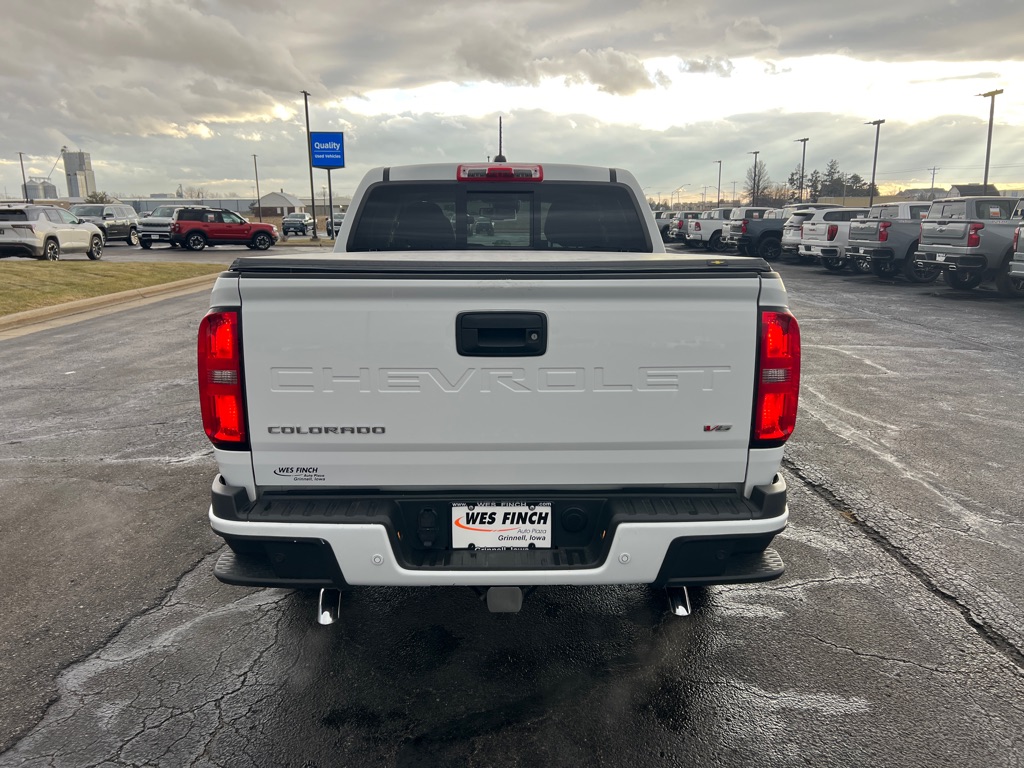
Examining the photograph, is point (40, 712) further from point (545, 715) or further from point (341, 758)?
point (545, 715)

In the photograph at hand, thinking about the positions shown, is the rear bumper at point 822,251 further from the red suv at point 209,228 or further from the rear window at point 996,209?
the red suv at point 209,228

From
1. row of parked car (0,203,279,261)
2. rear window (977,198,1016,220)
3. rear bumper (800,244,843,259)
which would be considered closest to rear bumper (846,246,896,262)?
rear bumper (800,244,843,259)

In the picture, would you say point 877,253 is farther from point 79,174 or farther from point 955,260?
point 79,174

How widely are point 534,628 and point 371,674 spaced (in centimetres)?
79

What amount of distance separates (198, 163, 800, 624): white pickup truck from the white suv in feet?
77.1

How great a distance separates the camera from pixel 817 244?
21219 mm

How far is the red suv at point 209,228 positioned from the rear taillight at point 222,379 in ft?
105

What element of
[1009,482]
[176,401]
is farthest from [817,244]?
[176,401]

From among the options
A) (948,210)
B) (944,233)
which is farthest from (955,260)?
(948,210)

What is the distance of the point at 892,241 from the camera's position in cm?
1858

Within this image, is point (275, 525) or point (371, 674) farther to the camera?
point (371, 674)

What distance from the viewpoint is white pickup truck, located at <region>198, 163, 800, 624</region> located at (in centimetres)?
248

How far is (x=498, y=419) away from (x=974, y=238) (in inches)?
649

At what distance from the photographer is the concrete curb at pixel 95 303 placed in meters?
12.7
